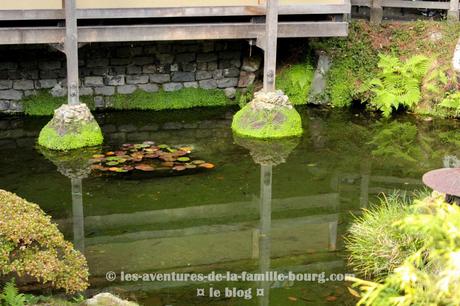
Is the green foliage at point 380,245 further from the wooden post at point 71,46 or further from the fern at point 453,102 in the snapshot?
the fern at point 453,102

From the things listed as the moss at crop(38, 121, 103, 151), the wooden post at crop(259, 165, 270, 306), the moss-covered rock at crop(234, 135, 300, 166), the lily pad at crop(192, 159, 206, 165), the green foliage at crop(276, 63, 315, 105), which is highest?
the green foliage at crop(276, 63, 315, 105)

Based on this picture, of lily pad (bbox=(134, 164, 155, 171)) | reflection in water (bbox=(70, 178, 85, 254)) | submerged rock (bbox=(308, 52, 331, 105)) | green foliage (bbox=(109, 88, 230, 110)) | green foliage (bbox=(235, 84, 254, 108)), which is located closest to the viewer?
reflection in water (bbox=(70, 178, 85, 254))

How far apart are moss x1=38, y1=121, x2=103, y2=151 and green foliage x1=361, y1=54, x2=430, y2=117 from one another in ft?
20.0

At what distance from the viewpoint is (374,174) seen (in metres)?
11.5

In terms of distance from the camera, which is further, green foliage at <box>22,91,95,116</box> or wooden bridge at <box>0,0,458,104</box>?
green foliage at <box>22,91,95,116</box>

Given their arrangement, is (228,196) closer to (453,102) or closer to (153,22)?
(153,22)

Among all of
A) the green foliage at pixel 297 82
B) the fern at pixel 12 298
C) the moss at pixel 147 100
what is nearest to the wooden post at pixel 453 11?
the green foliage at pixel 297 82

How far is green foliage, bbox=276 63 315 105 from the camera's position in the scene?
51.6ft

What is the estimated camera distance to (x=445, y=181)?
698 centimetres

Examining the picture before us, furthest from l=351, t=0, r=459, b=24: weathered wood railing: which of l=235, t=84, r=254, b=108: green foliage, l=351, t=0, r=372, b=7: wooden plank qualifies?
l=235, t=84, r=254, b=108: green foliage

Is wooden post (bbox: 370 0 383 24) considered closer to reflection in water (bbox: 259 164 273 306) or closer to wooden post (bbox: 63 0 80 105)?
reflection in water (bbox: 259 164 273 306)

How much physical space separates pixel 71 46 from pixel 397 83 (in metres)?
7.04

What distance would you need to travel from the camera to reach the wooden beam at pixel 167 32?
12506mm

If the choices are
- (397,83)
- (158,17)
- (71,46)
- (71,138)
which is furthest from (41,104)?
(397,83)
